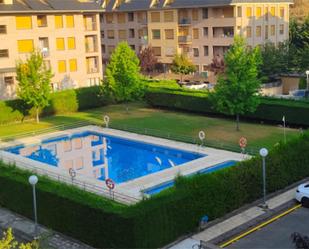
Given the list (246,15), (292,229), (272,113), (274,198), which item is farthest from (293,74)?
(292,229)

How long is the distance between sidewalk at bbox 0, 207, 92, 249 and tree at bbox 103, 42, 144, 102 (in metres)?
24.8

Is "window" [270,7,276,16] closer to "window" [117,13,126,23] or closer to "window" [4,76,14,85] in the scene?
"window" [117,13,126,23]

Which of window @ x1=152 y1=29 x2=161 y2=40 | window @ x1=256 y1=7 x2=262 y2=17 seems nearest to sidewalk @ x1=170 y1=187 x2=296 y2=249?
window @ x1=256 y1=7 x2=262 y2=17

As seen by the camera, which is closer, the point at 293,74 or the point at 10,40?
the point at 10,40

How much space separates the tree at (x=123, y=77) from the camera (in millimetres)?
47469

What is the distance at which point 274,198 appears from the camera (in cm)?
2408

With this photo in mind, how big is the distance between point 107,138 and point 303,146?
18.6 metres

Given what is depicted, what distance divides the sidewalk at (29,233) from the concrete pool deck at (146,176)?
5244 millimetres

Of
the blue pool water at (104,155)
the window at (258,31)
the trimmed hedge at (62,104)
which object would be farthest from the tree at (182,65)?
the blue pool water at (104,155)

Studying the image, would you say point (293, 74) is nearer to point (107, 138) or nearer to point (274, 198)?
point (107, 138)

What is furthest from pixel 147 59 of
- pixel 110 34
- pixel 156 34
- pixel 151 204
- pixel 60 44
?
pixel 151 204

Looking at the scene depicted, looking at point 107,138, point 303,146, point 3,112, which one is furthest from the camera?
point 3,112

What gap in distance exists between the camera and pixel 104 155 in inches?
1448

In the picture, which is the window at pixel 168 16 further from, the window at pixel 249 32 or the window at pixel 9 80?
the window at pixel 9 80
